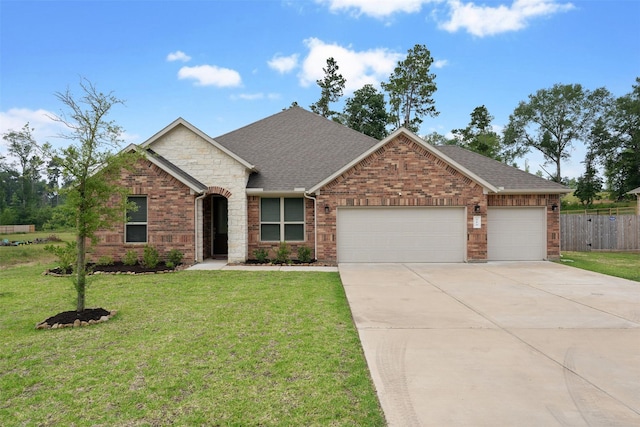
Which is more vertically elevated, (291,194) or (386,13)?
(386,13)

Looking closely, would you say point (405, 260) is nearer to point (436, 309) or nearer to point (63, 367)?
point (436, 309)

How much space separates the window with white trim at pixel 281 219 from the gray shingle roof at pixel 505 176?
5938 mm

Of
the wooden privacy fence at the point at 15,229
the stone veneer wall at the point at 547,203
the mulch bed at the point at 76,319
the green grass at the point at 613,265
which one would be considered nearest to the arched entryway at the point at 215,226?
the mulch bed at the point at 76,319

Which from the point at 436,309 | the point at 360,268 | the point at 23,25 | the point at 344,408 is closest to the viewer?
the point at 344,408

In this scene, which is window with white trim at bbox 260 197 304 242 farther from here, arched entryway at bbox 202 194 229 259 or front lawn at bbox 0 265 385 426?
front lawn at bbox 0 265 385 426

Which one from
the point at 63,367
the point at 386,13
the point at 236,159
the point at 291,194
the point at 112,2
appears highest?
the point at 386,13

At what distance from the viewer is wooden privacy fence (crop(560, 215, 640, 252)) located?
18.2 metres

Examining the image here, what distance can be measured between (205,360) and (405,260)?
1019 cm

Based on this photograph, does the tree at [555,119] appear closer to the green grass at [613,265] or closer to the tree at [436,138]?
the tree at [436,138]

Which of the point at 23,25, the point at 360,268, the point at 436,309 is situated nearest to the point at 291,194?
the point at 360,268

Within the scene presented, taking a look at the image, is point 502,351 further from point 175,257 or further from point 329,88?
point 329,88

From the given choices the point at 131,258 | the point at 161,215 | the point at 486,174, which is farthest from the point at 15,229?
the point at 486,174

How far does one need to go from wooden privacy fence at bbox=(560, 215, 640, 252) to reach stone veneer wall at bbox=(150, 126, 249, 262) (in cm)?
1579

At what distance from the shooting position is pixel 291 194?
1397 centimetres
